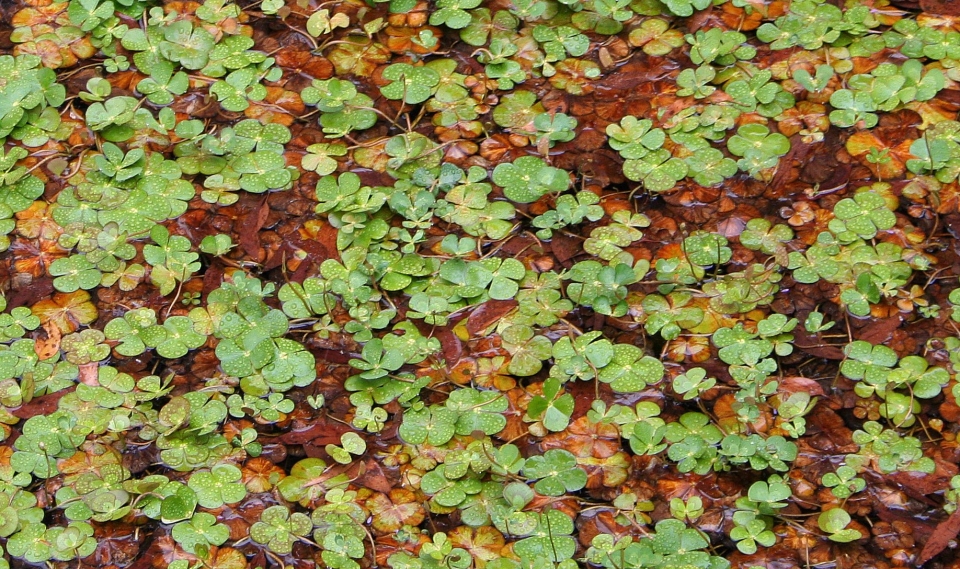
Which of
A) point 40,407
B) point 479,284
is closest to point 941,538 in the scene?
point 479,284

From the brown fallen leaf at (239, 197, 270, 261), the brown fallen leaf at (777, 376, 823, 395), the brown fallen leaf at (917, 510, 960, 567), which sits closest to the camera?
the brown fallen leaf at (917, 510, 960, 567)

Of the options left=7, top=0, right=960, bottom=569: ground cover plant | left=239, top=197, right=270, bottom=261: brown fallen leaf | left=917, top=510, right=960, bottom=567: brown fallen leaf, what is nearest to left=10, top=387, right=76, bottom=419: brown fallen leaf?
left=7, top=0, right=960, bottom=569: ground cover plant

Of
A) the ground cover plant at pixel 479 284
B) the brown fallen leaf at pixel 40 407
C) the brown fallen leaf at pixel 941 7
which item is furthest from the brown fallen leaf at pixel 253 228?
the brown fallen leaf at pixel 941 7

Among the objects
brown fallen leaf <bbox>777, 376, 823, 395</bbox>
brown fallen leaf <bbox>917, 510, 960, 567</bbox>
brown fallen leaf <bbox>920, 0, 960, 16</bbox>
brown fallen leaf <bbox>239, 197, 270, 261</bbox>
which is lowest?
brown fallen leaf <bbox>917, 510, 960, 567</bbox>

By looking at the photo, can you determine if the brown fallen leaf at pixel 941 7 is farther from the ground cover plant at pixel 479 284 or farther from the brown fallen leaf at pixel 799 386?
the brown fallen leaf at pixel 799 386

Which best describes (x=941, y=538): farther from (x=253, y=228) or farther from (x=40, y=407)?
(x=40, y=407)

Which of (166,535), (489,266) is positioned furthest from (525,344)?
(166,535)

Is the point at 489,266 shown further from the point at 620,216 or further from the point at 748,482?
the point at 748,482

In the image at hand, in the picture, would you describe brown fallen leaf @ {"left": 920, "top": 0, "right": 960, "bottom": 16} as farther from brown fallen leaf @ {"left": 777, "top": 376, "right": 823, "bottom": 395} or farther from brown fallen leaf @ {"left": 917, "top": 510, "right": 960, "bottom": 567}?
brown fallen leaf @ {"left": 917, "top": 510, "right": 960, "bottom": 567}
